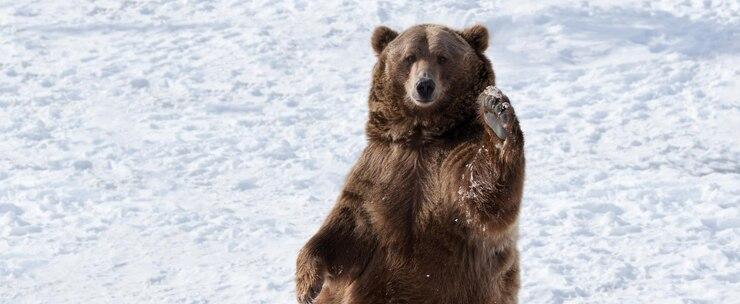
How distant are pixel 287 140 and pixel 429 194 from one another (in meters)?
4.99

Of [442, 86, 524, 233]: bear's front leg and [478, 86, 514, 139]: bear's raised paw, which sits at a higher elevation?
[478, 86, 514, 139]: bear's raised paw

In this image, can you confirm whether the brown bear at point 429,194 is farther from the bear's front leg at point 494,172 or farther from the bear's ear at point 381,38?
the bear's ear at point 381,38

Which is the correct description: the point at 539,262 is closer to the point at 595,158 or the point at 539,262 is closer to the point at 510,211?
the point at 595,158

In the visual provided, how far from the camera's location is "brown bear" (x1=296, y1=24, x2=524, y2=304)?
434cm

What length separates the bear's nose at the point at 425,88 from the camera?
15.0 feet

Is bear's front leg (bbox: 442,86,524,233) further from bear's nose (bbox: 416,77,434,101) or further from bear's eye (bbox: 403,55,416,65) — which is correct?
bear's eye (bbox: 403,55,416,65)

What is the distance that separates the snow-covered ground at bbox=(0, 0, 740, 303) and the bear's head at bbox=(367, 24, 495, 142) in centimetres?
220

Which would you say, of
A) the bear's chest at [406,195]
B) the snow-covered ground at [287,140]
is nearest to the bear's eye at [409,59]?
the bear's chest at [406,195]

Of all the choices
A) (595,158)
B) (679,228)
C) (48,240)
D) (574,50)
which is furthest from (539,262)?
(574,50)

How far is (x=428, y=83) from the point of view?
4562 mm

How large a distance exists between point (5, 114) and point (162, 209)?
8.53 ft

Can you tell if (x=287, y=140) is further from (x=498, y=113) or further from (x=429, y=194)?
(x=498, y=113)

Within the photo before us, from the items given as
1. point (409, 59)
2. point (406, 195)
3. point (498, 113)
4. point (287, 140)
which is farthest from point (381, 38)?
point (287, 140)

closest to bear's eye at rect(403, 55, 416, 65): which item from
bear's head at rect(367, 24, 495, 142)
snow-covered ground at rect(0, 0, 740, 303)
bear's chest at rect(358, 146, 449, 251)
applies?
bear's head at rect(367, 24, 495, 142)
